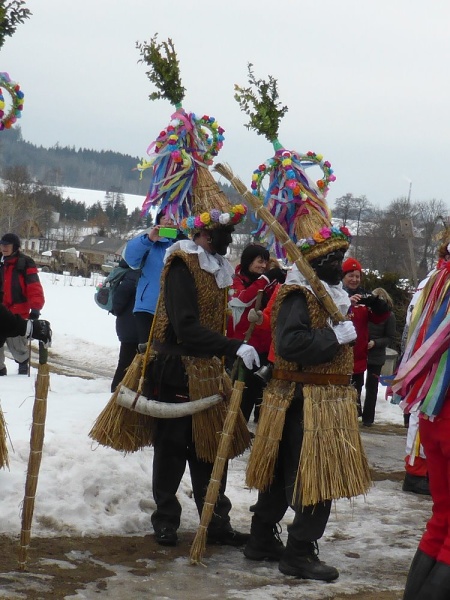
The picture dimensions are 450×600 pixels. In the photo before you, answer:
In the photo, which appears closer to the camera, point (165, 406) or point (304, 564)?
point (304, 564)

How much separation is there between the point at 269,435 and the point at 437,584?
1.35 m

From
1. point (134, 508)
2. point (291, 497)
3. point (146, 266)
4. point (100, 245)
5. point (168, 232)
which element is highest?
point (100, 245)

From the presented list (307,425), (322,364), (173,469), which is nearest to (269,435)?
(307,425)

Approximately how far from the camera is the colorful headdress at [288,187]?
515 centimetres

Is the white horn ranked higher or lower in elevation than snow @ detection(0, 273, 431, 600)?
higher

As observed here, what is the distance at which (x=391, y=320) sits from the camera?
10328 millimetres

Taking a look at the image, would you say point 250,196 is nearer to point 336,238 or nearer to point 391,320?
point 336,238

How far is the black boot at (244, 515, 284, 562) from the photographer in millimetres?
4961

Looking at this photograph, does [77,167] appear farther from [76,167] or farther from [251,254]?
[251,254]

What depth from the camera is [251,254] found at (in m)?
7.34

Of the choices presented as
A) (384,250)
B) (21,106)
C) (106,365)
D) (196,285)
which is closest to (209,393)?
(196,285)

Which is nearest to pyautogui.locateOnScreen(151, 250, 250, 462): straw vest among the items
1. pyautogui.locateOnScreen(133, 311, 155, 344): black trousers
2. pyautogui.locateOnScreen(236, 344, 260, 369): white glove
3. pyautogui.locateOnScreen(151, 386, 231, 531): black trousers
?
pyautogui.locateOnScreen(151, 386, 231, 531): black trousers

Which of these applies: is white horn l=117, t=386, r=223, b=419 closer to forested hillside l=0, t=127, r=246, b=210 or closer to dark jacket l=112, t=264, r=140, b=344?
dark jacket l=112, t=264, r=140, b=344

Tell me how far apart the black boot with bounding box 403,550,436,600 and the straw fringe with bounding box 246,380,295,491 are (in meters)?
1.13
